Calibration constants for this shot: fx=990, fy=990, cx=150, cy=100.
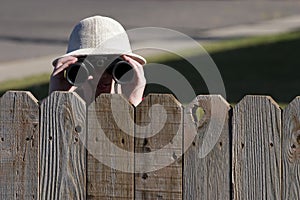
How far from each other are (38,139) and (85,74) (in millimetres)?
517

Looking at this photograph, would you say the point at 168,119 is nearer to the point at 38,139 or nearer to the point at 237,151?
the point at 237,151

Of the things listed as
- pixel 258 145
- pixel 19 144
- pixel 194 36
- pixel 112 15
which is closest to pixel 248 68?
pixel 194 36

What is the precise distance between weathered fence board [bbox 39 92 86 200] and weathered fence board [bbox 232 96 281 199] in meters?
0.61

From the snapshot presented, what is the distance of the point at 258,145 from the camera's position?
3672mm

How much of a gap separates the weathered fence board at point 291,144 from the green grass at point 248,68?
281 inches

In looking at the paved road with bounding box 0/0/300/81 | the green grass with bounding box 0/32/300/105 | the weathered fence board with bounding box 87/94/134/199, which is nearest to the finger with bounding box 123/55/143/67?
the weathered fence board with bounding box 87/94/134/199

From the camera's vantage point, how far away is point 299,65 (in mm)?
14055

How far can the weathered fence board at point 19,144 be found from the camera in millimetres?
3896

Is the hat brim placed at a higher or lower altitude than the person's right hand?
higher

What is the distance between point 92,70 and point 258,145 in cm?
100

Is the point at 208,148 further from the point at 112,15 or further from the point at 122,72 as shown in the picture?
the point at 112,15

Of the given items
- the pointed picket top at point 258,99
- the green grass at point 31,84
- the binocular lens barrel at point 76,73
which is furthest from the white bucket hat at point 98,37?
the green grass at point 31,84

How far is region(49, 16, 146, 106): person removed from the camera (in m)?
4.36

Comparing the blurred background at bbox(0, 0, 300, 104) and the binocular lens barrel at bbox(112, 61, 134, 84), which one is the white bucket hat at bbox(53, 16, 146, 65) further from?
the blurred background at bbox(0, 0, 300, 104)
